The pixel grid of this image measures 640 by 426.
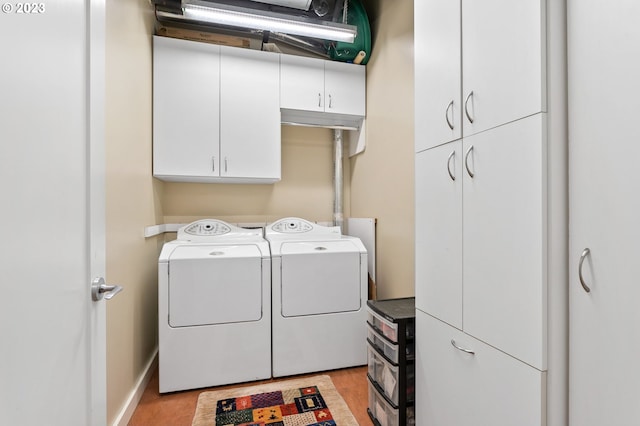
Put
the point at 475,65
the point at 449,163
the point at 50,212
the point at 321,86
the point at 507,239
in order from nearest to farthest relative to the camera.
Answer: the point at 50,212 → the point at 507,239 → the point at 475,65 → the point at 449,163 → the point at 321,86

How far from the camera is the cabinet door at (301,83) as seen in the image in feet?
9.21

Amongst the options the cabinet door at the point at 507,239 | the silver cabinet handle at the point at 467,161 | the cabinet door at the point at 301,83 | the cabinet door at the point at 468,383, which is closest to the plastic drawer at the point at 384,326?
the cabinet door at the point at 468,383

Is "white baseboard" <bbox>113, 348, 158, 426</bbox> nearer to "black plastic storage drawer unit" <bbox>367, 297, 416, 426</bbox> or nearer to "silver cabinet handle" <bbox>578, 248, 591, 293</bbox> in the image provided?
"black plastic storage drawer unit" <bbox>367, 297, 416, 426</bbox>

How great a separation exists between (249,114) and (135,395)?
2235mm

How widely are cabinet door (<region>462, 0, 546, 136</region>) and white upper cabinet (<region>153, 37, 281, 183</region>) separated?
1867mm

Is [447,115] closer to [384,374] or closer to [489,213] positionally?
[489,213]

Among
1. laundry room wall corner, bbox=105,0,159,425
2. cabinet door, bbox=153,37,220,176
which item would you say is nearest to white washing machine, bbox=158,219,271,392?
laundry room wall corner, bbox=105,0,159,425

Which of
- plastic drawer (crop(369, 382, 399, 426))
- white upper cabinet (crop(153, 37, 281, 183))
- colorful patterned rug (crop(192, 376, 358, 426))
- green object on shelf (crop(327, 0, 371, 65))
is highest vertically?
green object on shelf (crop(327, 0, 371, 65))

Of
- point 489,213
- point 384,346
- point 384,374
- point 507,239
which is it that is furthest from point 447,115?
A: point 384,374

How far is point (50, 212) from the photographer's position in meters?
0.68

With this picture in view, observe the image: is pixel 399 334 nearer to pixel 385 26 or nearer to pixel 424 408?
pixel 424 408

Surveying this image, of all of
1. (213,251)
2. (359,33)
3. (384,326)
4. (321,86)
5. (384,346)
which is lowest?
(384,346)

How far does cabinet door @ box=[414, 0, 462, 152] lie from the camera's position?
131cm

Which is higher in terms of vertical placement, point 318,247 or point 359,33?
point 359,33
